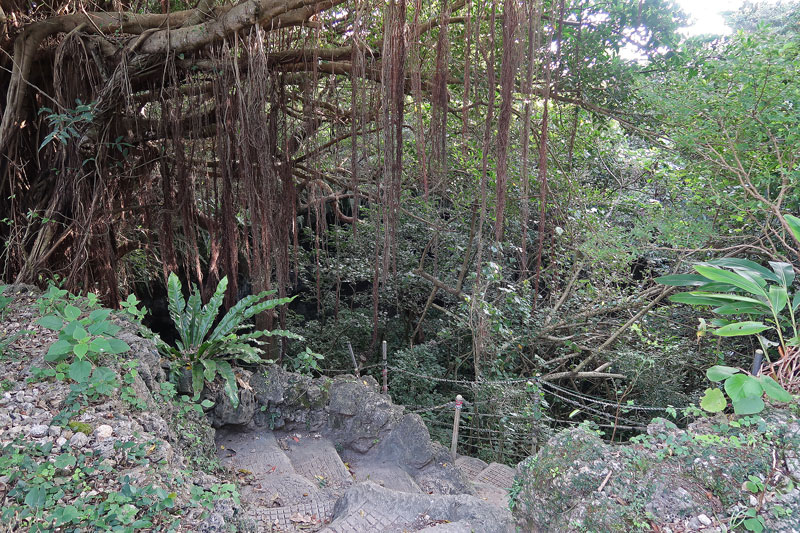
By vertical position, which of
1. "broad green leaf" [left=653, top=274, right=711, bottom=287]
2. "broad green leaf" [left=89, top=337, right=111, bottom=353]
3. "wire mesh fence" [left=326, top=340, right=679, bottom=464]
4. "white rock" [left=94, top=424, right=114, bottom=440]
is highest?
"broad green leaf" [left=653, top=274, right=711, bottom=287]

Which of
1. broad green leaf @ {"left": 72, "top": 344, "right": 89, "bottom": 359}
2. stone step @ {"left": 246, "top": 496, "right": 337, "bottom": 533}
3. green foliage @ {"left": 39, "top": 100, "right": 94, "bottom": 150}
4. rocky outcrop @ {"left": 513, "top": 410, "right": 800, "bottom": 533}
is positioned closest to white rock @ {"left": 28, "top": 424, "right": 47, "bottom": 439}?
broad green leaf @ {"left": 72, "top": 344, "right": 89, "bottom": 359}

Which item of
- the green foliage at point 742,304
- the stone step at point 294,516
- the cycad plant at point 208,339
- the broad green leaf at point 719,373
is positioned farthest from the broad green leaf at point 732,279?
the cycad plant at point 208,339

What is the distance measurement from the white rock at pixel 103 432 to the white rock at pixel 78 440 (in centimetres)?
4

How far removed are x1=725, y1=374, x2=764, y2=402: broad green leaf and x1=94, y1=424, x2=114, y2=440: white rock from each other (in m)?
2.41

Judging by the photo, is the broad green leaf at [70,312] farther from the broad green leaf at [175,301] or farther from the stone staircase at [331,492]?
the broad green leaf at [175,301]

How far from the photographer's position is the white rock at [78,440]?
187 cm

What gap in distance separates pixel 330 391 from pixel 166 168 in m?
2.05

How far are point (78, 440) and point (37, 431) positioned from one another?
15 cm

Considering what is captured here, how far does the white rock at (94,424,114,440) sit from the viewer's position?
194 centimetres

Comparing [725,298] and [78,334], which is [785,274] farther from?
[78,334]

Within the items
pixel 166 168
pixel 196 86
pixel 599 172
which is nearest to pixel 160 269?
pixel 166 168

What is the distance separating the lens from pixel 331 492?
2.96 m

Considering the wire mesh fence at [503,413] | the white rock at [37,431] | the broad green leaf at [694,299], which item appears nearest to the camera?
the white rock at [37,431]

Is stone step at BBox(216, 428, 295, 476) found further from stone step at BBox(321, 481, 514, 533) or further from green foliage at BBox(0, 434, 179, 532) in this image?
green foliage at BBox(0, 434, 179, 532)
